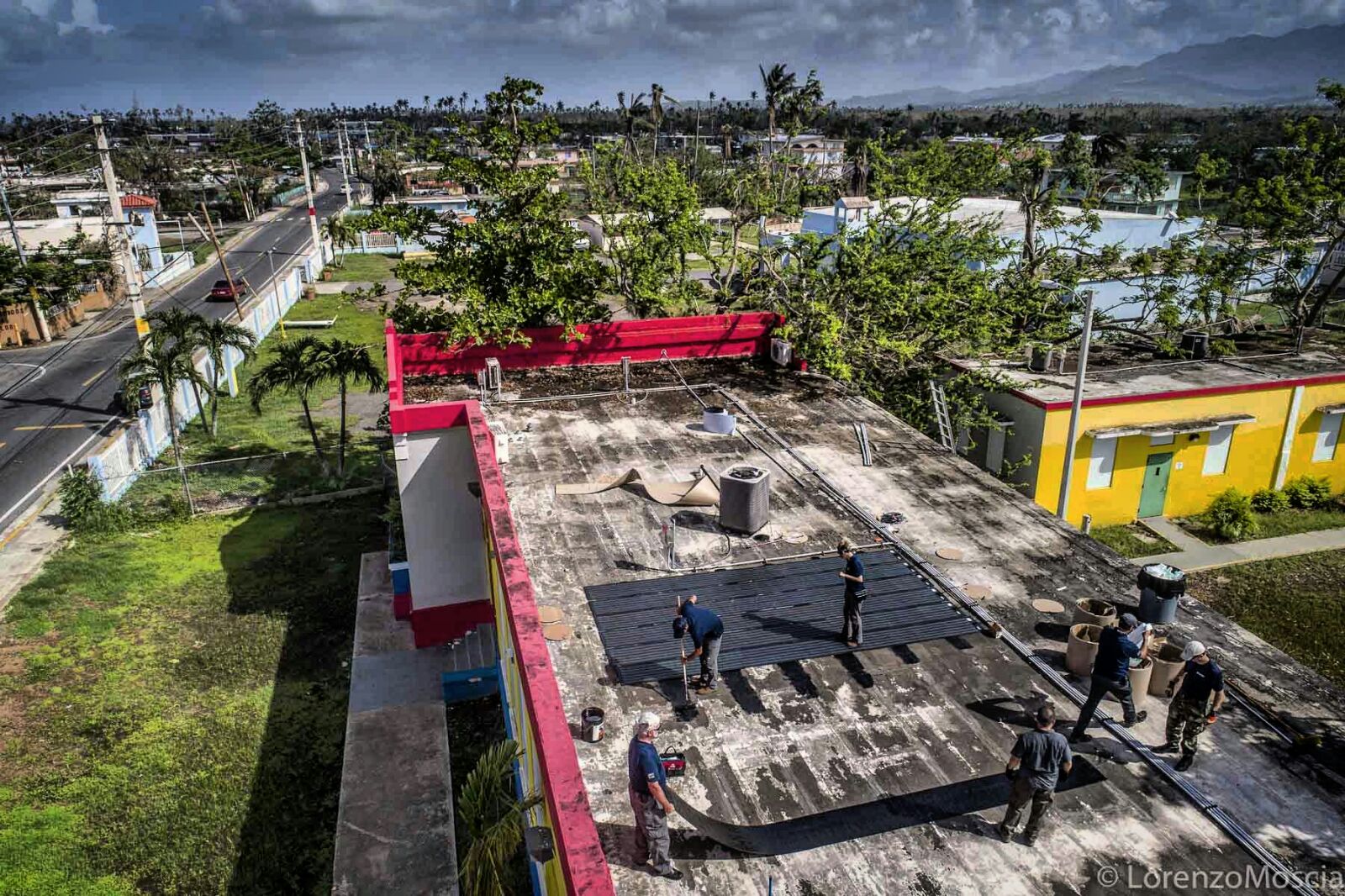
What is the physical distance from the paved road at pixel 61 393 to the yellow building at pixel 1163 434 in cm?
2743

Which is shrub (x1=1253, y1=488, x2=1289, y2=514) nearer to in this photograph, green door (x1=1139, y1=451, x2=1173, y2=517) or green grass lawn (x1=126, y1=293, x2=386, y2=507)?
green door (x1=1139, y1=451, x2=1173, y2=517)

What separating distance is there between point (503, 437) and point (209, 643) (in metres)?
8.18

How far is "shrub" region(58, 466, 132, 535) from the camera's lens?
73.9 ft

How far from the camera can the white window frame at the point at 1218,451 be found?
927 inches

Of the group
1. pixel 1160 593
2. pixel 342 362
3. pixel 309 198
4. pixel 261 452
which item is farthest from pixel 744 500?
pixel 309 198

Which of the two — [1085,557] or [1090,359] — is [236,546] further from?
[1090,359]

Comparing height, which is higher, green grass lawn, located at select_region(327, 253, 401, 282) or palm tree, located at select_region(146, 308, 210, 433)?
palm tree, located at select_region(146, 308, 210, 433)

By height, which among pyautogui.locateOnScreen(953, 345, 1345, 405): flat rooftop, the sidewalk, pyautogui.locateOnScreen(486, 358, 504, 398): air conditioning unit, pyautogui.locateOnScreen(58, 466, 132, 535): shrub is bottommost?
the sidewalk

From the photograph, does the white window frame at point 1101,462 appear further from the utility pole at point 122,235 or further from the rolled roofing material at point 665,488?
the utility pole at point 122,235

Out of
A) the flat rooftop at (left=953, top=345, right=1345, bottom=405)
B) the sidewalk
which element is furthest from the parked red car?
the flat rooftop at (left=953, top=345, right=1345, bottom=405)

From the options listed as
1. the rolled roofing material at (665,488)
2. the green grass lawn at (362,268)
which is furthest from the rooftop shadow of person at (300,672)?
the green grass lawn at (362,268)

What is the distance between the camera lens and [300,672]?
17.2m

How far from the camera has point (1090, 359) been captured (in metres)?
26.3

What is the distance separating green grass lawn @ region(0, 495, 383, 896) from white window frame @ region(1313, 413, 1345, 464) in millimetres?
27263
